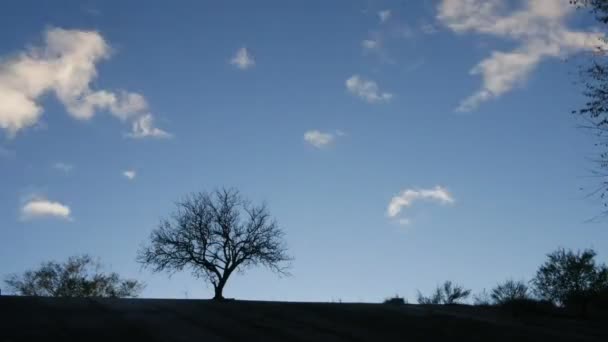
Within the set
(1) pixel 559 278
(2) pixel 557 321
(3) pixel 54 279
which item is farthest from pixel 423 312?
(3) pixel 54 279

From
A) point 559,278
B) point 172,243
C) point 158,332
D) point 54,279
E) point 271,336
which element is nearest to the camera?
point 158,332

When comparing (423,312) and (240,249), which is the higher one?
(240,249)

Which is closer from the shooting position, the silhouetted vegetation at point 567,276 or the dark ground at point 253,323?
the dark ground at point 253,323

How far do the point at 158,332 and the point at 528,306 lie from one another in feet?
43.3

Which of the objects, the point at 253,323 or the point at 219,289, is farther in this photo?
the point at 219,289

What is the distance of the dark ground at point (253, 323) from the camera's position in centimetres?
905

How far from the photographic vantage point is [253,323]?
11.1 metres

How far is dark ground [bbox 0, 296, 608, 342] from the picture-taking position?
9.05 meters

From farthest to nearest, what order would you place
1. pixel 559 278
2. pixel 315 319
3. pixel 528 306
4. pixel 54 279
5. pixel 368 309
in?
1. pixel 54 279
2. pixel 559 278
3. pixel 528 306
4. pixel 368 309
5. pixel 315 319

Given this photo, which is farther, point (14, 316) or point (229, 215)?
point (229, 215)

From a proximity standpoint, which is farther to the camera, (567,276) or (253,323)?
(567,276)

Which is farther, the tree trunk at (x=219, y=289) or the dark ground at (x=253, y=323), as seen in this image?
the tree trunk at (x=219, y=289)

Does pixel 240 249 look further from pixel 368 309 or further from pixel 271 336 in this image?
pixel 271 336

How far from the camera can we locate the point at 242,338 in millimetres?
9367
